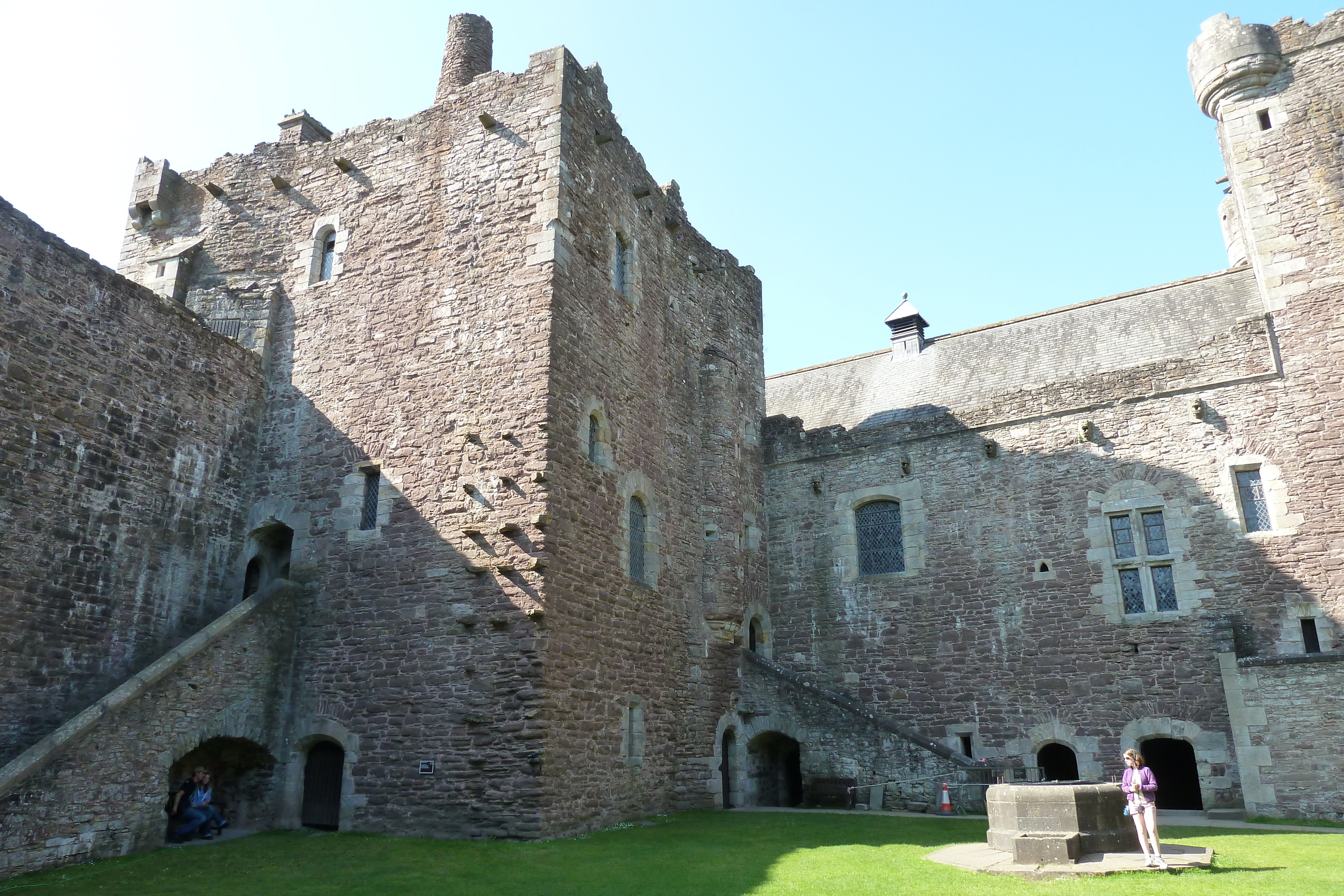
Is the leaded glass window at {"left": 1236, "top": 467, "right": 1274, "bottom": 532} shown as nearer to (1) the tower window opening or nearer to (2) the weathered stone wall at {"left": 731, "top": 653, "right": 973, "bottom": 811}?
(1) the tower window opening

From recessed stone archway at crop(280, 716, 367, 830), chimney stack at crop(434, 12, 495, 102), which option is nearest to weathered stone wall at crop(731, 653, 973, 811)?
recessed stone archway at crop(280, 716, 367, 830)

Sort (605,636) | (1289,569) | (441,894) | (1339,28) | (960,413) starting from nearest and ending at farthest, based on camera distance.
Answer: (441,894), (605,636), (1289,569), (1339,28), (960,413)

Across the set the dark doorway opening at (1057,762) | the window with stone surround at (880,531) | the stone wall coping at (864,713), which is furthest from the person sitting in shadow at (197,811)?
the dark doorway opening at (1057,762)

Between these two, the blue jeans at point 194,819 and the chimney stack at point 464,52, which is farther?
the chimney stack at point 464,52

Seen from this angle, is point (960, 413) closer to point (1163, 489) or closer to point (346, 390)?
point (1163, 489)

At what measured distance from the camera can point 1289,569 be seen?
549 inches

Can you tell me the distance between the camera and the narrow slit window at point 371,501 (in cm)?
1345

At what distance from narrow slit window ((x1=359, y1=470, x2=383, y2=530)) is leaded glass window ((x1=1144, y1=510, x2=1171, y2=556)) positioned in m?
12.2

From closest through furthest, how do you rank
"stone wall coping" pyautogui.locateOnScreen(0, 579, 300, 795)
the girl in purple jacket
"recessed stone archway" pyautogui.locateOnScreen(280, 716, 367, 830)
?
1. the girl in purple jacket
2. "stone wall coping" pyautogui.locateOnScreen(0, 579, 300, 795)
3. "recessed stone archway" pyautogui.locateOnScreen(280, 716, 367, 830)

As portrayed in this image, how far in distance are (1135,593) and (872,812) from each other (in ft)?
18.4

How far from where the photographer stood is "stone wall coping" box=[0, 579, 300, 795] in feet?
30.4

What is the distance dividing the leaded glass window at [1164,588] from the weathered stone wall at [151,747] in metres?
13.4

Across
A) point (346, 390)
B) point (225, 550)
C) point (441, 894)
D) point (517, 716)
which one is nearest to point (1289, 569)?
point (517, 716)

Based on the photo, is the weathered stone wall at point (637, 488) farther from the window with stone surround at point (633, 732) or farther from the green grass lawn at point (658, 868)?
the green grass lawn at point (658, 868)
